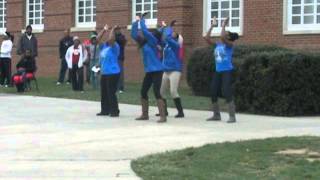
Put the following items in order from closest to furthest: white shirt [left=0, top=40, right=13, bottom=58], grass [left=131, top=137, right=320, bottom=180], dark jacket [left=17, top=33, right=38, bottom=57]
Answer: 1. grass [left=131, top=137, right=320, bottom=180]
2. dark jacket [left=17, top=33, right=38, bottom=57]
3. white shirt [left=0, top=40, right=13, bottom=58]

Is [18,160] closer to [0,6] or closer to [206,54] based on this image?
[206,54]

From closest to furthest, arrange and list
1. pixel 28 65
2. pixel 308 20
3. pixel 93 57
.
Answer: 1. pixel 28 65
2. pixel 308 20
3. pixel 93 57

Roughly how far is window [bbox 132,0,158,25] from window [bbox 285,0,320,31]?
5.92 meters

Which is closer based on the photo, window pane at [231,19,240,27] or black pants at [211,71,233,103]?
black pants at [211,71,233,103]

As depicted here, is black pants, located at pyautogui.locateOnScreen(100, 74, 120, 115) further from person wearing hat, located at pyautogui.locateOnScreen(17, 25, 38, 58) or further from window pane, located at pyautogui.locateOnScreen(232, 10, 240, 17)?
window pane, located at pyautogui.locateOnScreen(232, 10, 240, 17)

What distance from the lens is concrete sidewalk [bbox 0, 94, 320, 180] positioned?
334 inches

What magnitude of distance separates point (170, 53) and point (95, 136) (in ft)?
10.8

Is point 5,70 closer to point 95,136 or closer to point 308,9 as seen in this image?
point 308,9

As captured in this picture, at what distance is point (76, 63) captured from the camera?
21.3m

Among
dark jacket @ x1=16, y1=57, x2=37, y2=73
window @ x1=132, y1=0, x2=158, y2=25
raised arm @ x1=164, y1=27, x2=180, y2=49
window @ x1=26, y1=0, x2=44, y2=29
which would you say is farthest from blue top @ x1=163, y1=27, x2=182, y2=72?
window @ x1=26, y1=0, x2=44, y2=29

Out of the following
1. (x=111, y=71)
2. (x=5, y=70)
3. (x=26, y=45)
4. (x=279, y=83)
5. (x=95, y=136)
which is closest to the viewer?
(x=95, y=136)

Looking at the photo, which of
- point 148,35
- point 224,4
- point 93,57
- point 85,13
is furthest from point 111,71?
point 85,13

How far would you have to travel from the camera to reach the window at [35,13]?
31.7m

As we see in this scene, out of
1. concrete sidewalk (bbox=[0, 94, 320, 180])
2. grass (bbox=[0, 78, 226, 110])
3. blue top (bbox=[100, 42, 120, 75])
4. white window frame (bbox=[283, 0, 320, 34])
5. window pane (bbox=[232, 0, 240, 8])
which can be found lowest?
concrete sidewalk (bbox=[0, 94, 320, 180])
